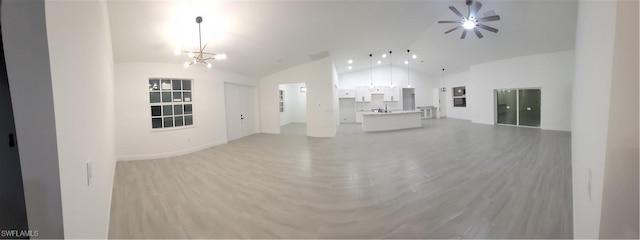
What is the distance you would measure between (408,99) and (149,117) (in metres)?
13.6

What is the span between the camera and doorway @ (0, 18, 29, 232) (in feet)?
3.36

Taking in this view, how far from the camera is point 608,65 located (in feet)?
2.39

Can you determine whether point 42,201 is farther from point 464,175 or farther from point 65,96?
point 464,175

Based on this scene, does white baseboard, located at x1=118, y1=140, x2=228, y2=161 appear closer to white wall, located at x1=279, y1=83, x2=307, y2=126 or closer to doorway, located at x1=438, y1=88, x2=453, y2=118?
white wall, located at x1=279, y1=83, x2=307, y2=126

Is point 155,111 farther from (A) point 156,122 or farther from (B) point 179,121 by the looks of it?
(B) point 179,121

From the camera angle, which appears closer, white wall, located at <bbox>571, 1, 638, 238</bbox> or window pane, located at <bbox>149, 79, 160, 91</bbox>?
white wall, located at <bbox>571, 1, 638, 238</bbox>

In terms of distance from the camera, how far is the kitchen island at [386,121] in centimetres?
945

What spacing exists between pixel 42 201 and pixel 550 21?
353 inches

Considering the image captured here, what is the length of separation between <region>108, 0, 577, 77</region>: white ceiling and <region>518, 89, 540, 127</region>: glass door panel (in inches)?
77.4

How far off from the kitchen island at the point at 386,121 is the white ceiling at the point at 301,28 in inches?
108

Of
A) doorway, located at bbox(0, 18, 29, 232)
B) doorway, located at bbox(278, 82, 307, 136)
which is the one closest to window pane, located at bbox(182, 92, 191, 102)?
doorway, located at bbox(0, 18, 29, 232)

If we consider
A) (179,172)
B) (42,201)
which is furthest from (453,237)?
(179,172)

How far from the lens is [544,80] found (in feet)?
27.8

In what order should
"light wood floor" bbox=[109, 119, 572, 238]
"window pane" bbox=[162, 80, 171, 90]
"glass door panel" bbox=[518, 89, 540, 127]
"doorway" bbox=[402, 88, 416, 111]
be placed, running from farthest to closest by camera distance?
"doorway" bbox=[402, 88, 416, 111] → "glass door panel" bbox=[518, 89, 540, 127] → "window pane" bbox=[162, 80, 171, 90] → "light wood floor" bbox=[109, 119, 572, 238]
